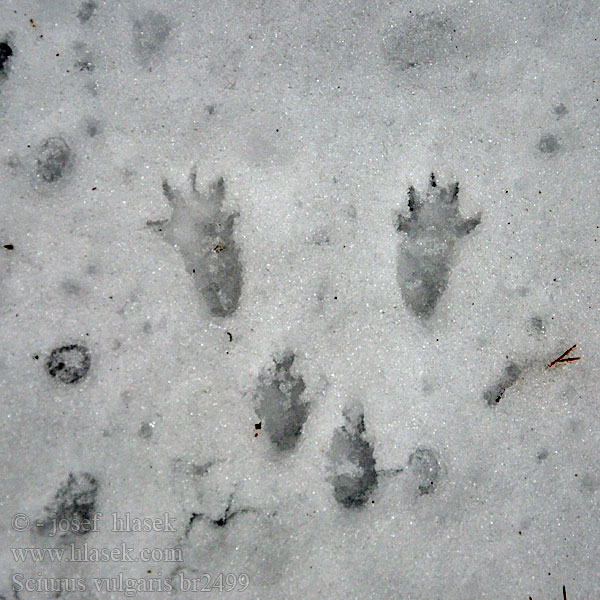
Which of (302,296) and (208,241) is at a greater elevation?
(208,241)

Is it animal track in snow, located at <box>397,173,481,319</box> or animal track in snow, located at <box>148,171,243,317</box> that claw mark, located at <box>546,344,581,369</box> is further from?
animal track in snow, located at <box>148,171,243,317</box>

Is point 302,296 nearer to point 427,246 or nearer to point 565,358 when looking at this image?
point 427,246

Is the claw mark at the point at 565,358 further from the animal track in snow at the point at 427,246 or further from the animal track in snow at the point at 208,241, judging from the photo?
the animal track in snow at the point at 208,241

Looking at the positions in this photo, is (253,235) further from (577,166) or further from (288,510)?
(577,166)

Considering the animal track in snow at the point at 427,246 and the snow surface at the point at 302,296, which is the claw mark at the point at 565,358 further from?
the animal track in snow at the point at 427,246

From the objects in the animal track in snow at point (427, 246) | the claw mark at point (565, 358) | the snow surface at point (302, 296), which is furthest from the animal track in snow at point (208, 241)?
the claw mark at point (565, 358)

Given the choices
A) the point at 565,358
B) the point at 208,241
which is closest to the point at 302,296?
the point at 208,241

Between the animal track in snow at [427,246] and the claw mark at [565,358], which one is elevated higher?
the animal track in snow at [427,246]

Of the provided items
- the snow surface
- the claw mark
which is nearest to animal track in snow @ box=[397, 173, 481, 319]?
the snow surface

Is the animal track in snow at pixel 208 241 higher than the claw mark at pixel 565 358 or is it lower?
higher
